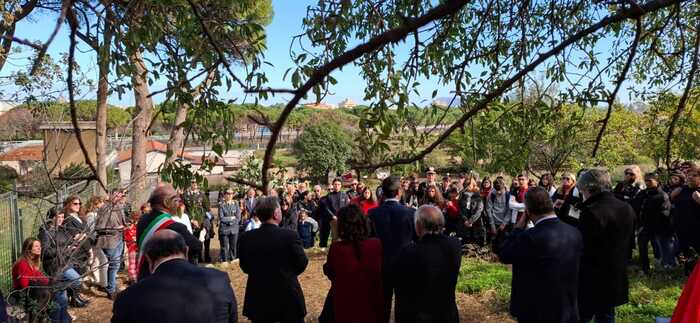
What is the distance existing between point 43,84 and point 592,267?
6408 mm

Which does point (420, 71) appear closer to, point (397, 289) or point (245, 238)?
point (397, 289)

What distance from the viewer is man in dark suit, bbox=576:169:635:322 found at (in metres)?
4.34

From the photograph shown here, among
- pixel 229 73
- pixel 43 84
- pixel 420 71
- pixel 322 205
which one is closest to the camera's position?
pixel 229 73

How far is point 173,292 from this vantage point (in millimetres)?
2695

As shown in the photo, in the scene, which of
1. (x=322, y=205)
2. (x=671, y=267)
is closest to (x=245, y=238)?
(x=671, y=267)

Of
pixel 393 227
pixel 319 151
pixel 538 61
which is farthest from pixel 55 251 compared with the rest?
pixel 319 151

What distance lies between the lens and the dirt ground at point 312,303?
6.32 meters

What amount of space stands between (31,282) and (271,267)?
114 inches

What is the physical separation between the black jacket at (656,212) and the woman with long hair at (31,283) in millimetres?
7336

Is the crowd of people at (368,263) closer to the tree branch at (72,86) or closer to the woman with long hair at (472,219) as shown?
the tree branch at (72,86)

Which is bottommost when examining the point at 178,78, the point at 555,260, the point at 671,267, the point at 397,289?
the point at 671,267

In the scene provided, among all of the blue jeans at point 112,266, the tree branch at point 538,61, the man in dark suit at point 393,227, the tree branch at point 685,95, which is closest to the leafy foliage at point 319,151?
the blue jeans at point 112,266

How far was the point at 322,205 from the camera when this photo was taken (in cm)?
1120

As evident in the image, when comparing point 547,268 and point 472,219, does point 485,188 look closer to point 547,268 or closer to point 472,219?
point 472,219
